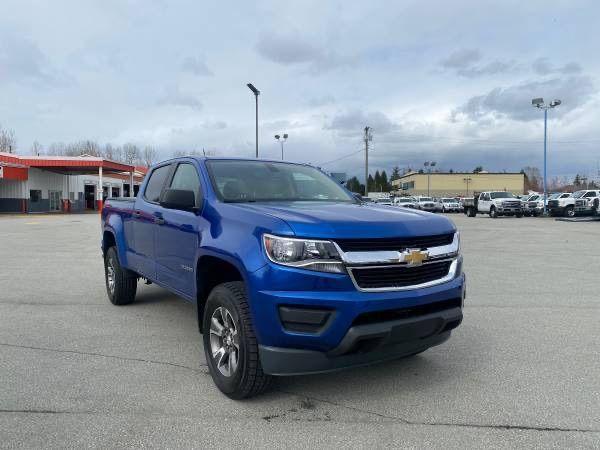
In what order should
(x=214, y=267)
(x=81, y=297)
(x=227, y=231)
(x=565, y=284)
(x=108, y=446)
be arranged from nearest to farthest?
1. (x=108, y=446)
2. (x=227, y=231)
3. (x=214, y=267)
4. (x=81, y=297)
5. (x=565, y=284)

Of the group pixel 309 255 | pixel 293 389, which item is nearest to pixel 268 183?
pixel 309 255

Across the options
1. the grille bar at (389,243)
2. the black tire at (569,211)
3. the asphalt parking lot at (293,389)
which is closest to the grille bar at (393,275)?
the grille bar at (389,243)

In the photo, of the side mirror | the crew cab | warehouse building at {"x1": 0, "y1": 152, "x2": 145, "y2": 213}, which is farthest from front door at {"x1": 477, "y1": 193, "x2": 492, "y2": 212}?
the side mirror

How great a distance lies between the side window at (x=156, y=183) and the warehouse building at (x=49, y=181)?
91.9 ft

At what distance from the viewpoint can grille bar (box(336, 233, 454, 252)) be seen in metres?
3.22

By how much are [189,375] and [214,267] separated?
96 centimetres

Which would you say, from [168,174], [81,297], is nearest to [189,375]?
[168,174]

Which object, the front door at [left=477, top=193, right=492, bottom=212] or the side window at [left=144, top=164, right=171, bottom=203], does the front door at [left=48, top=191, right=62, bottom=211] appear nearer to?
the front door at [left=477, top=193, right=492, bottom=212]

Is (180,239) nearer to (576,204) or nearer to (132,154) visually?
(576,204)

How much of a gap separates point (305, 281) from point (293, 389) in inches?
45.9

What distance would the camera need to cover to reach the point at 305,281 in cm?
313

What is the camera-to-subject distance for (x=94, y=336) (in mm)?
5203

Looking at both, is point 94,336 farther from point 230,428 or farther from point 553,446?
point 553,446

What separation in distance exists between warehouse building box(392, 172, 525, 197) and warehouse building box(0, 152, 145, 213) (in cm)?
7949
